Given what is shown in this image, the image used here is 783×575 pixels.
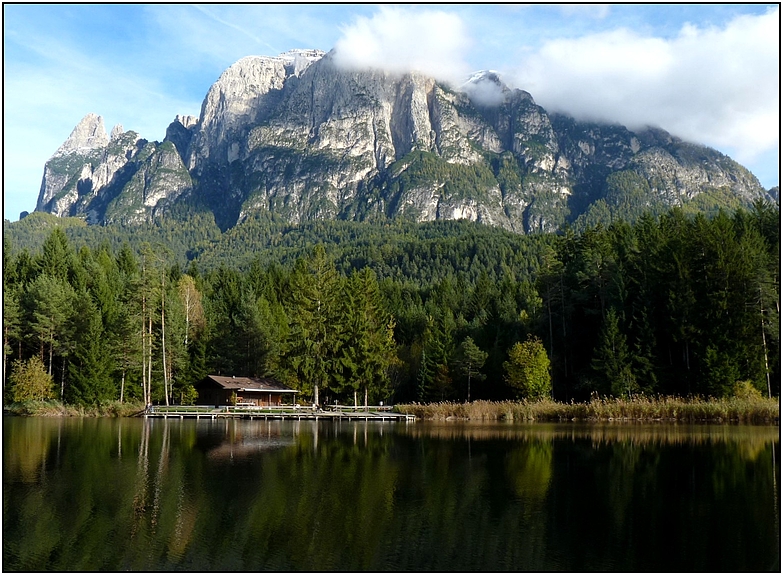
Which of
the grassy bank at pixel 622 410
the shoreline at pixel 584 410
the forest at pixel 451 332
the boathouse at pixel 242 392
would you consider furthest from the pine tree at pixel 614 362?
the boathouse at pixel 242 392

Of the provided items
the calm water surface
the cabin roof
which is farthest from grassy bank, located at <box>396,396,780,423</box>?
the cabin roof

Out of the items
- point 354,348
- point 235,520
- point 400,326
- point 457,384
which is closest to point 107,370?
point 354,348

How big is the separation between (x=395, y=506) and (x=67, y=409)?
4860cm

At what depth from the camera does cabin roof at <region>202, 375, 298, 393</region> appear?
225 feet

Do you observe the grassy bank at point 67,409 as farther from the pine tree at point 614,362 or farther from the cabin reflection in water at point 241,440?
the pine tree at point 614,362

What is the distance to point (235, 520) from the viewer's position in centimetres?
1628

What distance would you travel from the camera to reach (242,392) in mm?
70188

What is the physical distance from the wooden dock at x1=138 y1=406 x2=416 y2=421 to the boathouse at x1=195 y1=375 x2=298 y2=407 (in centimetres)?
539

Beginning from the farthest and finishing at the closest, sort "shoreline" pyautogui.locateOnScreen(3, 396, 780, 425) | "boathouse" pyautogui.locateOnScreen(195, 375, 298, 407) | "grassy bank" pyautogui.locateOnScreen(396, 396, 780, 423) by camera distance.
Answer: "boathouse" pyautogui.locateOnScreen(195, 375, 298, 407)
"shoreline" pyautogui.locateOnScreen(3, 396, 780, 425)
"grassy bank" pyautogui.locateOnScreen(396, 396, 780, 423)

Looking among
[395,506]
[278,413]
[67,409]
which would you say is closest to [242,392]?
[278,413]

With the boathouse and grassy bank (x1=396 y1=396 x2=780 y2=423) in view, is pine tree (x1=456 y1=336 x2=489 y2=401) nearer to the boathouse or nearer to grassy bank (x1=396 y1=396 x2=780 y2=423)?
grassy bank (x1=396 y1=396 x2=780 y2=423)

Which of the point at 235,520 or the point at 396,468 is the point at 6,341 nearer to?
the point at 396,468

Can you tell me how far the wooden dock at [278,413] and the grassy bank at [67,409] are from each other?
66.3 inches

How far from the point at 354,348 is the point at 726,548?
5290 cm
